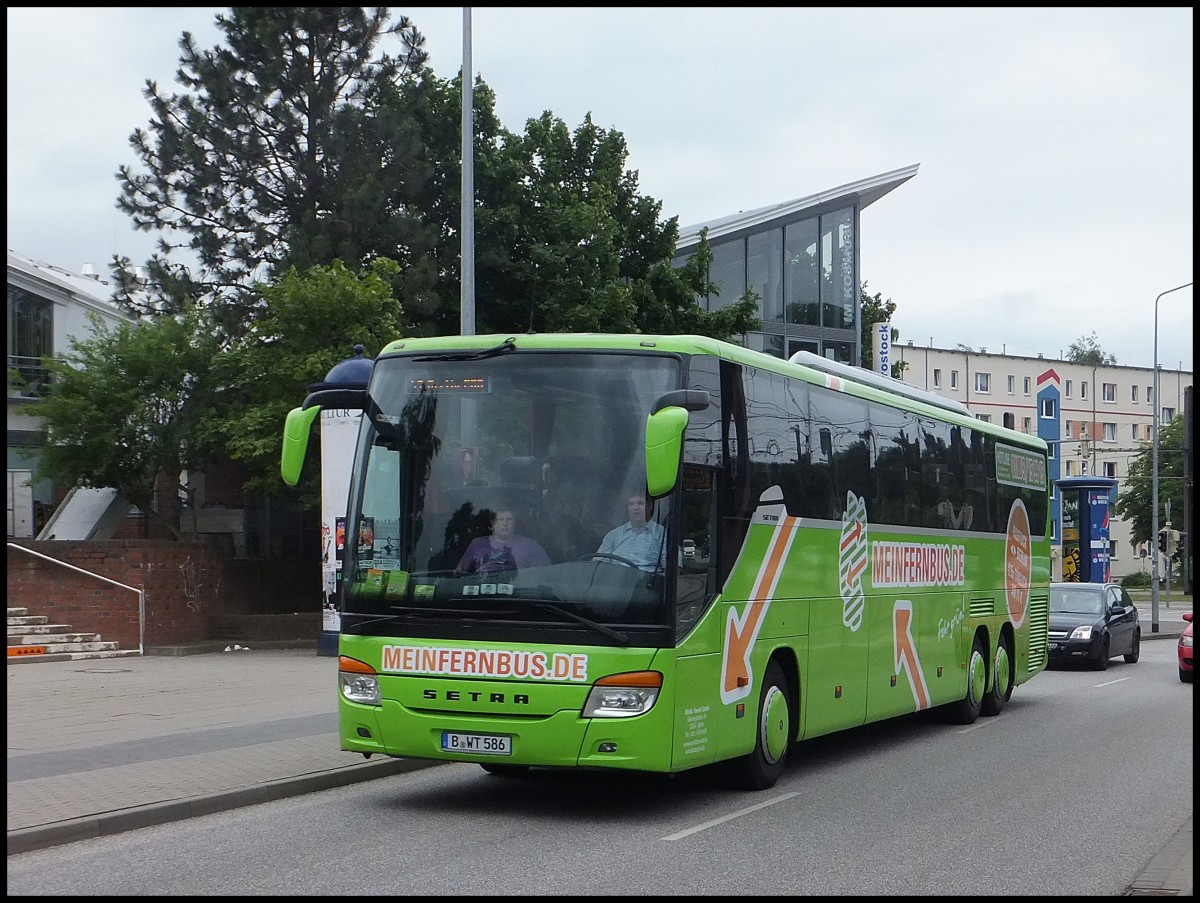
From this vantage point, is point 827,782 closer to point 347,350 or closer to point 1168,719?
point 1168,719

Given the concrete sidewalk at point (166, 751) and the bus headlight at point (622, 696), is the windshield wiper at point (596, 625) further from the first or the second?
the concrete sidewalk at point (166, 751)

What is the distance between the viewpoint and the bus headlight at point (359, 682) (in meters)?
9.96

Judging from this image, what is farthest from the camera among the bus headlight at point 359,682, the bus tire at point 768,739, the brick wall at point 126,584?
the brick wall at point 126,584

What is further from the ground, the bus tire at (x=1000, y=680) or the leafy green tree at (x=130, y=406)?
the leafy green tree at (x=130, y=406)

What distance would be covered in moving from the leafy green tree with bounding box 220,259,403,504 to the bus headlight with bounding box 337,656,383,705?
15.7 metres

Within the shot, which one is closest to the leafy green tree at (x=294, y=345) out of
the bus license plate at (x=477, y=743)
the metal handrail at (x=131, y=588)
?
the metal handrail at (x=131, y=588)

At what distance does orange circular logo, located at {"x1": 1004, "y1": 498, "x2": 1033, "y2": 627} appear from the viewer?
18203mm

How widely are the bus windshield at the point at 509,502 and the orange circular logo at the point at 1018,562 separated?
9.53 metres

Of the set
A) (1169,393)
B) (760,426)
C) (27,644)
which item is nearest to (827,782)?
(760,426)

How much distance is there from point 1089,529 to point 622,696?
35510 millimetres

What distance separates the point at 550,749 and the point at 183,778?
9.90 ft

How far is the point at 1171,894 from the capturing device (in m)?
7.25

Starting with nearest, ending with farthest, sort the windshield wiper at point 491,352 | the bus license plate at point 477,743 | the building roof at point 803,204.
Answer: the bus license plate at point 477,743
the windshield wiper at point 491,352
the building roof at point 803,204

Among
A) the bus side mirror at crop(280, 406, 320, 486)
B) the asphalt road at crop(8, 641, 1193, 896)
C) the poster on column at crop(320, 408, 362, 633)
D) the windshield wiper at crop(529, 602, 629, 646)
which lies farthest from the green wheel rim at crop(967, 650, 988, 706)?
the bus side mirror at crop(280, 406, 320, 486)
